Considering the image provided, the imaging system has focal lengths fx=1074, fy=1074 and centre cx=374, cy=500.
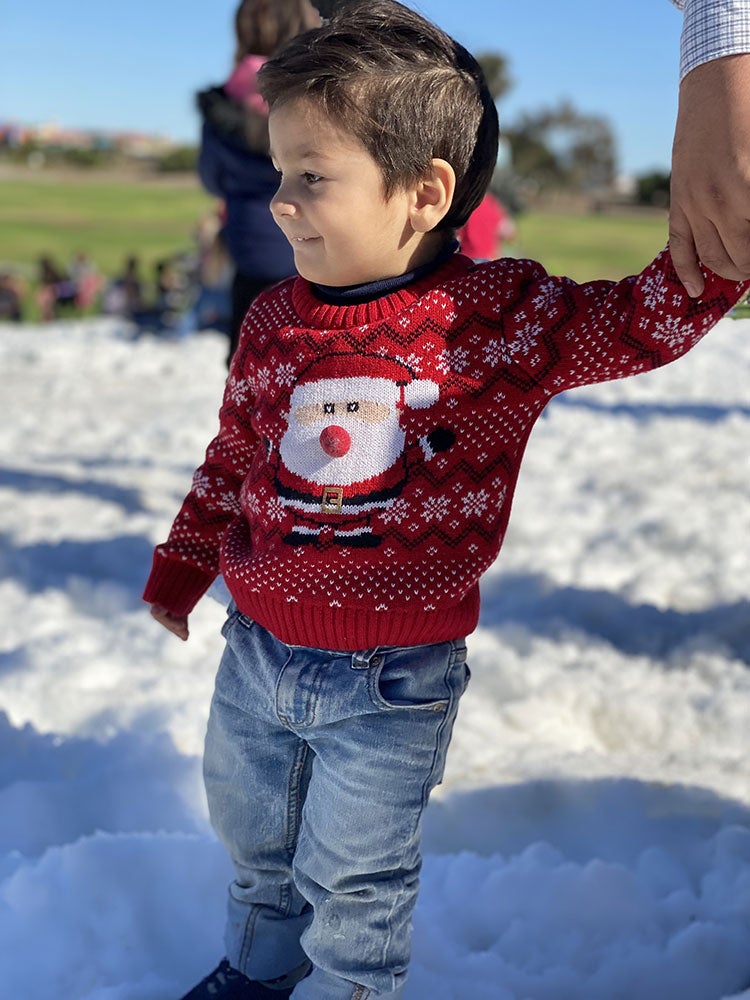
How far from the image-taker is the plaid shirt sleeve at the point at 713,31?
3.60ft

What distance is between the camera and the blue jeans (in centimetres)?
134

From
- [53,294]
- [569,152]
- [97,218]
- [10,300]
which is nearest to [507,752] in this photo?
[10,300]

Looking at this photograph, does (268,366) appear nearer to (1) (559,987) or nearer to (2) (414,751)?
(2) (414,751)

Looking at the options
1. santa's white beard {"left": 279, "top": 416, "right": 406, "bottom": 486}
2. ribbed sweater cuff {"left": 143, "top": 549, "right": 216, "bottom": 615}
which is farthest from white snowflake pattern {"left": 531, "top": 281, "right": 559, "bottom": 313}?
ribbed sweater cuff {"left": 143, "top": 549, "right": 216, "bottom": 615}

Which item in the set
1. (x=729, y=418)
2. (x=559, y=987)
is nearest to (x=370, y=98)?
(x=559, y=987)

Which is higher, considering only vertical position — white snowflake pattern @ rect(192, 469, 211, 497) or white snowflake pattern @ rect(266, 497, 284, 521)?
white snowflake pattern @ rect(266, 497, 284, 521)

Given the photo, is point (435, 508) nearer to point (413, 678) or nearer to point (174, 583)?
point (413, 678)

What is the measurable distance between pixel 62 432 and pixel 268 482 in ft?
12.8

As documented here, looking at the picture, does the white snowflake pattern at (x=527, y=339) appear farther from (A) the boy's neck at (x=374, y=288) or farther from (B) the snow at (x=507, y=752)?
(B) the snow at (x=507, y=752)

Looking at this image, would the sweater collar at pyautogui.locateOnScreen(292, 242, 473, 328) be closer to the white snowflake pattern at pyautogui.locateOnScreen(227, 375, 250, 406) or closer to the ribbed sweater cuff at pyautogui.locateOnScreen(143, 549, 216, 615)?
the white snowflake pattern at pyautogui.locateOnScreen(227, 375, 250, 406)

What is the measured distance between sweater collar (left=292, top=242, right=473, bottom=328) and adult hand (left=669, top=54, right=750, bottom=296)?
0.31 m

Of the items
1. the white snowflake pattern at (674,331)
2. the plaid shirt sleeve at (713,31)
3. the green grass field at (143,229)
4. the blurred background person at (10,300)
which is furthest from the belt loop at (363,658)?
the blurred background person at (10,300)

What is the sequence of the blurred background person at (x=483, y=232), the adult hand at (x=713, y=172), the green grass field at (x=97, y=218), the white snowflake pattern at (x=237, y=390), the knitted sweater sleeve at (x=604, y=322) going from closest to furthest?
the adult hand at (x=713, y=172)
the knitted sweater sleeve at (x=604, y=322)
the white snowflake pattern at (x=237, y=390)
the blurred background person at (x=483, y=232)
the green grass field at (x=97, y=218)

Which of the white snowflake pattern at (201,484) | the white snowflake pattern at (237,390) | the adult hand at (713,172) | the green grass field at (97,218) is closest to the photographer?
the adult hand at (713,172)
